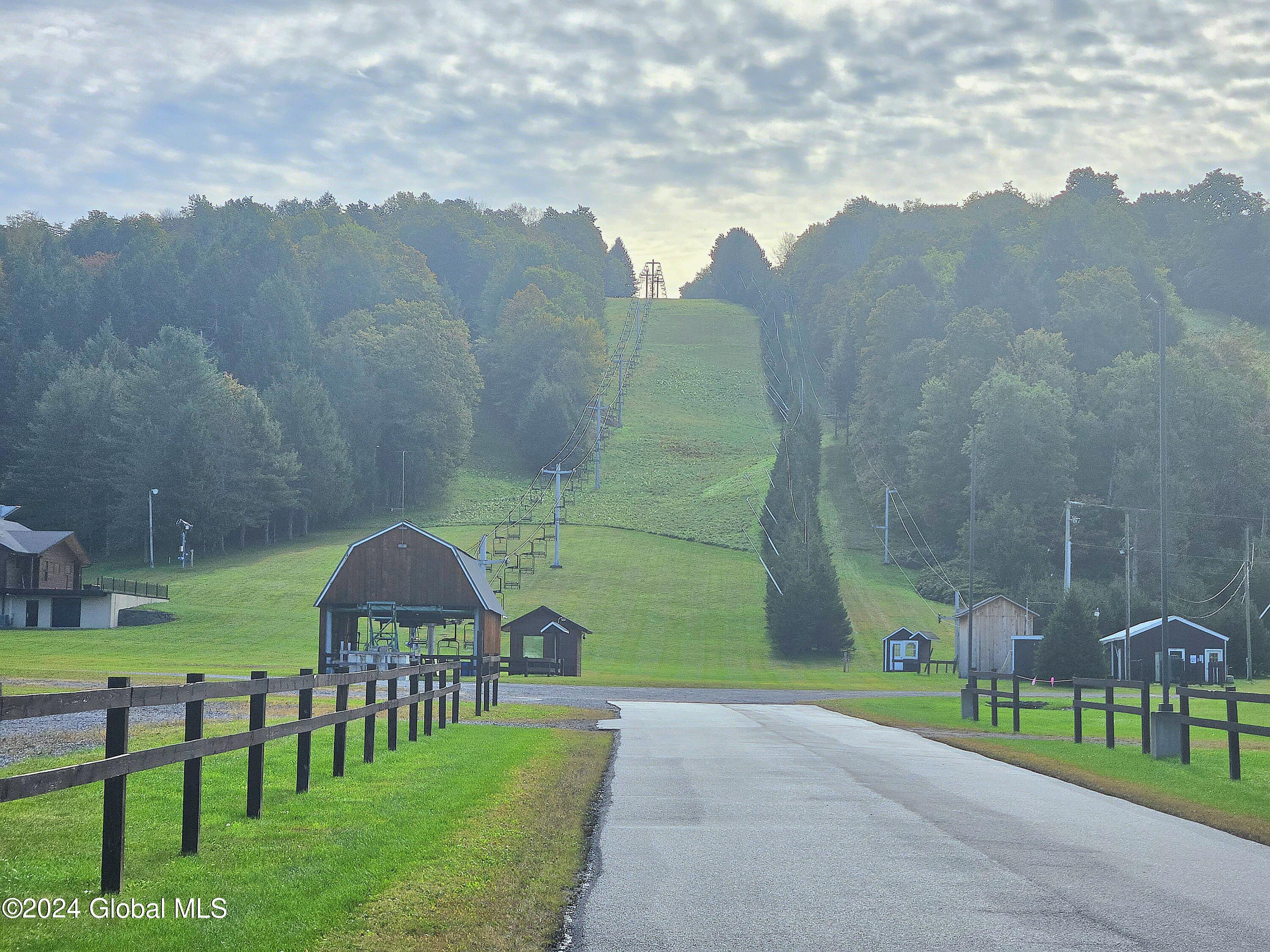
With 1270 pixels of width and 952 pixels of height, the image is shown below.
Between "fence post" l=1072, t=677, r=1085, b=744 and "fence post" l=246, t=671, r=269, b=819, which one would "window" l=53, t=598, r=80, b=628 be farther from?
"fence post" l=246, t=671, r=269, b=819

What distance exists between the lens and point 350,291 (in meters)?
144

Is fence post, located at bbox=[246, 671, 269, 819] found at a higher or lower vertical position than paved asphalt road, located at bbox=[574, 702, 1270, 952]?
higher

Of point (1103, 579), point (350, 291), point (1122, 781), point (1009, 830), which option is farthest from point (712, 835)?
point (350, 291)

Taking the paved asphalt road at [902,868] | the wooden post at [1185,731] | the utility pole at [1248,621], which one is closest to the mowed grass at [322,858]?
the paved asphalt road at [902,868]

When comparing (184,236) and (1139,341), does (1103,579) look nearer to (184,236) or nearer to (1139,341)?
(1139,341)

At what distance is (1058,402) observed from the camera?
9544cm

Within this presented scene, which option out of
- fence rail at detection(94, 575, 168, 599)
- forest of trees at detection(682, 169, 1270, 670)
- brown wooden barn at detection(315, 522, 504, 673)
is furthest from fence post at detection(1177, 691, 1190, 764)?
fence rail at detection(94, 575, 168, 599)

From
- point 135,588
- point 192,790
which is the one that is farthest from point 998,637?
point 192,790

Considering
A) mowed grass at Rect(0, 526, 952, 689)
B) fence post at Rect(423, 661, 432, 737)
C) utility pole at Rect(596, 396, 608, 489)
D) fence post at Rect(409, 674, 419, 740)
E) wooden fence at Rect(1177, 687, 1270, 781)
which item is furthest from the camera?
utility pole at Rect(596, 396, 608, 489)

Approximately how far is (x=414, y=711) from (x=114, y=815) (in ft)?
38.0

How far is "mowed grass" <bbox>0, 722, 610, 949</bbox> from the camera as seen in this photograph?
6773 millimetres

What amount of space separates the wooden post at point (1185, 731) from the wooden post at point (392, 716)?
11546 millimetres

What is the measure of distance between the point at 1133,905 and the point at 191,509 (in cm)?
9809

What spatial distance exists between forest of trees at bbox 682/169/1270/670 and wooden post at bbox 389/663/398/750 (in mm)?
50040
